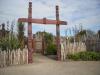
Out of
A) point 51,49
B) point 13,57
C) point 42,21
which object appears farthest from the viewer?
point 51,49

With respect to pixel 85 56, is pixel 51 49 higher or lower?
higher

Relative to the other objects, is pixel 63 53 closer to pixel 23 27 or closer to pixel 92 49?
pixel 92 49

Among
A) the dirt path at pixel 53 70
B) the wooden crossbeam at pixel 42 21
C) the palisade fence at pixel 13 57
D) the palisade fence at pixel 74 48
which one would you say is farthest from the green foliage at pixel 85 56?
the palisade fence at pixel 13 57

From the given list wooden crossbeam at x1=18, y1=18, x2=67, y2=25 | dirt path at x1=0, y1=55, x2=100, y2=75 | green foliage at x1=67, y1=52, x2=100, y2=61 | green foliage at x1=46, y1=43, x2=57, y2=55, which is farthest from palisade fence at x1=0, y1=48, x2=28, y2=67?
green foliage at x1=46, y1=43, x2=57, y2=55

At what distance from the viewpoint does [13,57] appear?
12.5 meters

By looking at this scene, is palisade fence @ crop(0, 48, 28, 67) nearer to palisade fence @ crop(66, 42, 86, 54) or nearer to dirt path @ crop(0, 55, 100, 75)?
dirt path @ crop(0, 55, 100, 75)

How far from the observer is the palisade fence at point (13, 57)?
12.1 m

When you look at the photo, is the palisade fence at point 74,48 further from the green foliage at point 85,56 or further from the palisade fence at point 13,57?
the palisade fence at point 13,57

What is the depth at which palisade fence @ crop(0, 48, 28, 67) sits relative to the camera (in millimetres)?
12062

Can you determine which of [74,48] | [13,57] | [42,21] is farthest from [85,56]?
[13,57]

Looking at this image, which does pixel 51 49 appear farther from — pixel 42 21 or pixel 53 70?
pixel 53 70

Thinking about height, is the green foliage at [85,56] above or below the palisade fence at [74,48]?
below

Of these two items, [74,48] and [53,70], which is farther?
[74,48]

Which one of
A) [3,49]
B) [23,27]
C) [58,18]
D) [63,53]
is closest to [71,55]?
[63,53]
